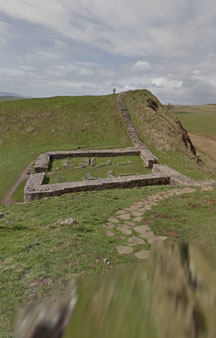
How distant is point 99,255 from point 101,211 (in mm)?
4410

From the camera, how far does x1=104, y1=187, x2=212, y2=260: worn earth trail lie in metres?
7.25

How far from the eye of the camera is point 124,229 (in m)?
8.96

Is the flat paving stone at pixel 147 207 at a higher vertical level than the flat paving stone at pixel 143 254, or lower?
higher

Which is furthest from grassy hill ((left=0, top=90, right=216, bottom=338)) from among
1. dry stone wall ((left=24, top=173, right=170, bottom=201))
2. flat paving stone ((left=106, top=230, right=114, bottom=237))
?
dry stone wall ((left=24, top=173, right=170, bottom=201))

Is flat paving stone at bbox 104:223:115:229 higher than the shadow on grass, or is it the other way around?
flat paving stone at bbox 104:223:115:229

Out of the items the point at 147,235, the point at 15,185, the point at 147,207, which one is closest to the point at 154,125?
the point at 15,185

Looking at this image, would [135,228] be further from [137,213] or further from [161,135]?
[161,135]

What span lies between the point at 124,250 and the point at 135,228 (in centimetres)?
198

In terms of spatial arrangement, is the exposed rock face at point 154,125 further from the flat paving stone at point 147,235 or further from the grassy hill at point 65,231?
the flat paving stone at point 147,235

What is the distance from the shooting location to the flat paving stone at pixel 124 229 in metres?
8.66

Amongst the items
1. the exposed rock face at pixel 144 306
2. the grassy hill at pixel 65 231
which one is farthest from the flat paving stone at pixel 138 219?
the exposed rock face at pixel 144 306

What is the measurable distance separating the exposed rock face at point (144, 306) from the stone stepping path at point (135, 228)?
3.23m

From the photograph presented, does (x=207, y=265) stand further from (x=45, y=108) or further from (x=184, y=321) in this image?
(x=45, y=108)

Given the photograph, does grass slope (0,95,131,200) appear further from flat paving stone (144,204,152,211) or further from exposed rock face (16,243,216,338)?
exposed rock face (16,243,216,338)
